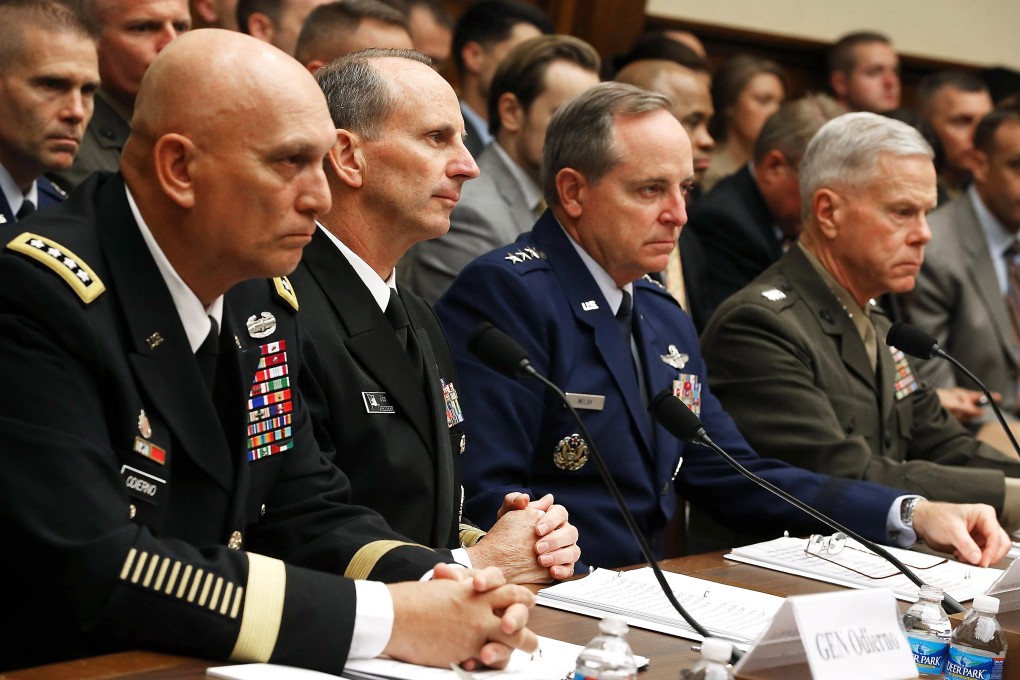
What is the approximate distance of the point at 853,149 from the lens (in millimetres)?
3523

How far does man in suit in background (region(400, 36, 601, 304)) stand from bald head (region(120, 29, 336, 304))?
197 centimetres

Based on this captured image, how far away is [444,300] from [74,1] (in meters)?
1.23

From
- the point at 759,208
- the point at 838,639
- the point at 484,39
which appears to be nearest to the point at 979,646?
the point at 838,639

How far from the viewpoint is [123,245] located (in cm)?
175

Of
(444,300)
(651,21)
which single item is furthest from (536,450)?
(651,21)

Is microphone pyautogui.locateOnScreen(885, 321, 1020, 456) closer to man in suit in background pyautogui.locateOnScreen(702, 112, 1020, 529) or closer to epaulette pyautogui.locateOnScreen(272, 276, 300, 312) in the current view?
man in suit in background pyautogui.locateOnScreen(702, 112, 1020, 529)

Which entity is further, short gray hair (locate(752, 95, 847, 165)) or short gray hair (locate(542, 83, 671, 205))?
short gray hair (locate(752, 95, 847, 165))

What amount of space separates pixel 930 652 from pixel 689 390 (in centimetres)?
114

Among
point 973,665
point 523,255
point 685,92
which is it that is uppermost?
point 685,92

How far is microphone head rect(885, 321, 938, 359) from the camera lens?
2814mm

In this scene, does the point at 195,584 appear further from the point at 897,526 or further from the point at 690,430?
the point at 897,526

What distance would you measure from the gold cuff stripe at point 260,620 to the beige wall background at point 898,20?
5.31 metres

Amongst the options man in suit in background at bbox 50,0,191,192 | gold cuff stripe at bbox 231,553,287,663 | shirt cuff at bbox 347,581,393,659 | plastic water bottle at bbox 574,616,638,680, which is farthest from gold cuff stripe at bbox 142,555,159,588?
man in suit in background at bbox 50,0,191,192

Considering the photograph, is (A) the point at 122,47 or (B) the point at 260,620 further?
(A) the point at 122,47
